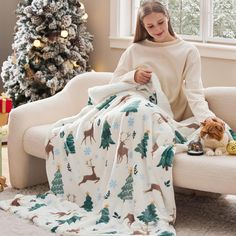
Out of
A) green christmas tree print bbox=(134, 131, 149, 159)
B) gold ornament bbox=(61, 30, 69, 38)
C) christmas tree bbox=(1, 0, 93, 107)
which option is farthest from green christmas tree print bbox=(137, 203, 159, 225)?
gold ornament bbox=(61, 30, 69, 38)

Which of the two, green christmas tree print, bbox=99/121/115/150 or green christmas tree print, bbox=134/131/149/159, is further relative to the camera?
green christmas tree print, bbox=99/121/115/150

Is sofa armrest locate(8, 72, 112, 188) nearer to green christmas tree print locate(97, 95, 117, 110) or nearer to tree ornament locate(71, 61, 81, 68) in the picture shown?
green christmas tree print locate(97, 95, 117, 110)

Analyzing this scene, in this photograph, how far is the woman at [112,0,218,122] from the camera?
12.2 ft

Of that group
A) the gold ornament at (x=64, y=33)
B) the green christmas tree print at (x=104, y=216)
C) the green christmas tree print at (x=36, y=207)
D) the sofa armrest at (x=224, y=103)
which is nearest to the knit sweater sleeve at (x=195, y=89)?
the sofa armrest at (x=224, y=103)

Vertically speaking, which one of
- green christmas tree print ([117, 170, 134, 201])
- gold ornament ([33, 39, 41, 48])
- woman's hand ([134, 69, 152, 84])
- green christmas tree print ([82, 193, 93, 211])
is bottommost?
green christmas tree print ([82, 193, 93, 211])

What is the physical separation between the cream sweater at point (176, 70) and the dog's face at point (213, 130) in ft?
0.96

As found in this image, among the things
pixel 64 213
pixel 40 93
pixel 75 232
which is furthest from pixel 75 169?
pixel 40 93

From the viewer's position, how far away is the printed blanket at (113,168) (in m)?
3.30

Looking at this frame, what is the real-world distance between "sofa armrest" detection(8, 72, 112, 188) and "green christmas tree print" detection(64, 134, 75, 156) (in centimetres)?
43

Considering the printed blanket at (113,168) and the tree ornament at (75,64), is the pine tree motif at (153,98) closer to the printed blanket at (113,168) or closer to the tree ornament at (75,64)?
the printed blanket at (113,168)

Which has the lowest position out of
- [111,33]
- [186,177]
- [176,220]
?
[176,220]

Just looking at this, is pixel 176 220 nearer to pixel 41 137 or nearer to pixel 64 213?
pixel 64 213

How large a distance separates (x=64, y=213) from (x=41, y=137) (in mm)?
543

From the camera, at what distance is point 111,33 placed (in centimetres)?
541
